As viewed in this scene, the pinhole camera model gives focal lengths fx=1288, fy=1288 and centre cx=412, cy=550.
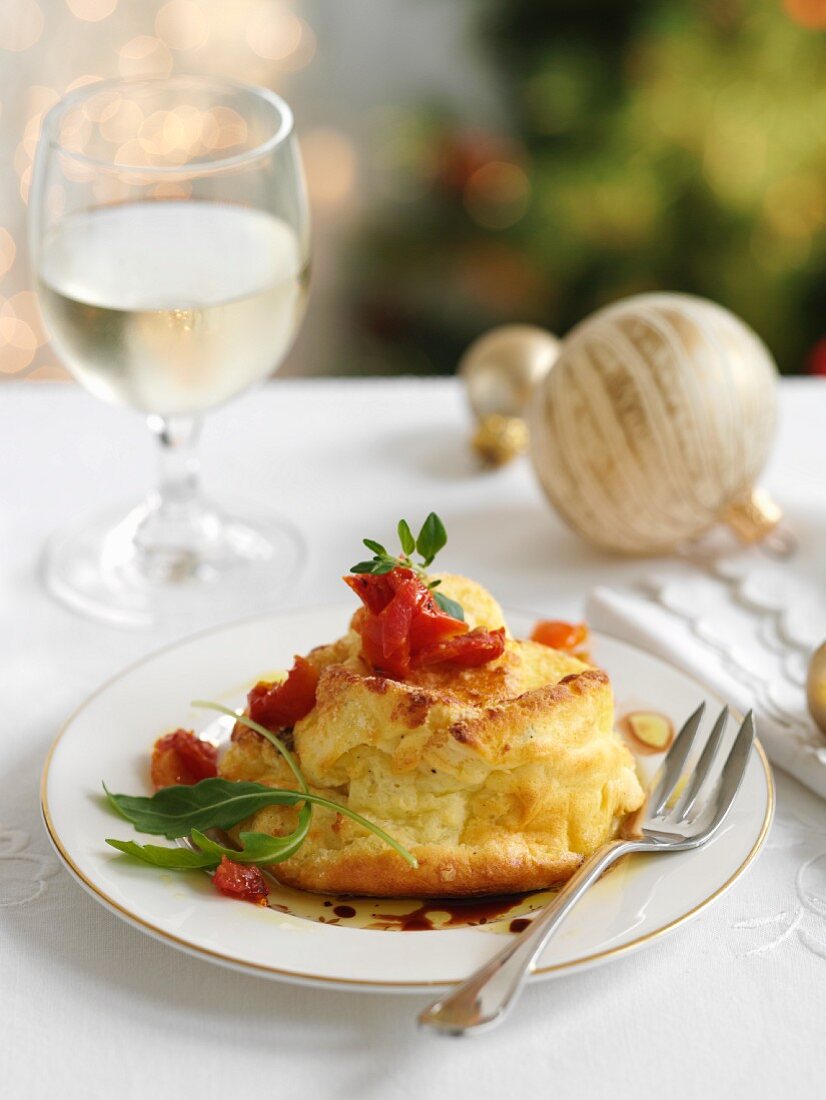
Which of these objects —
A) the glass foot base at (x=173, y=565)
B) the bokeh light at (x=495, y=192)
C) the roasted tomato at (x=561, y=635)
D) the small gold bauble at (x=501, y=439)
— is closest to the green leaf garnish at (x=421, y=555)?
the roasted tomato at (x=561, y=635)

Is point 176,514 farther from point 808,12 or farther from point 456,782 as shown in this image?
point 808,12

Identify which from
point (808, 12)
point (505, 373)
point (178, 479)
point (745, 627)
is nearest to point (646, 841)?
point (745, 627)

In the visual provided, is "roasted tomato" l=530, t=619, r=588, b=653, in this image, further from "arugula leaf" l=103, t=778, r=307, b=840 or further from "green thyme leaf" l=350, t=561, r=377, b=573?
"arugula leaf" l=103, t=778, r=307, b=840

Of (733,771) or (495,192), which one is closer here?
(733,771)

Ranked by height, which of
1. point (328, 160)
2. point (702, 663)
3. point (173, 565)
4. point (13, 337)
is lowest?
point (13, 337)

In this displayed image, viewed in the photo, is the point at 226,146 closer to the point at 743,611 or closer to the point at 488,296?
the point at 743,611

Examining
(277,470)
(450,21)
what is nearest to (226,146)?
(277,470)

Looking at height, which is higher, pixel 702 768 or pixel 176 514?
pixel 702 768

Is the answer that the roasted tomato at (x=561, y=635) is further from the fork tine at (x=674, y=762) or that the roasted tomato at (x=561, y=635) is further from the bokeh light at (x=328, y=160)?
the bokeh light at (x=328, y=160)
